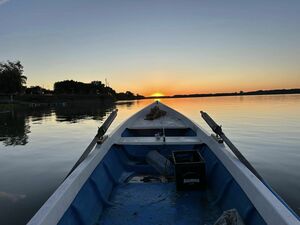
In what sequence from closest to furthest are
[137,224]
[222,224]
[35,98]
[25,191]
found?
[222,224] < [137,224] < [25,191] < [35,98]

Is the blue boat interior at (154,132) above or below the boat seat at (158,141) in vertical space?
below

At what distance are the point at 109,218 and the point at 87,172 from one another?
0.84 meters

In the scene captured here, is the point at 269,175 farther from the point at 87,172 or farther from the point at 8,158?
the point at 8,158

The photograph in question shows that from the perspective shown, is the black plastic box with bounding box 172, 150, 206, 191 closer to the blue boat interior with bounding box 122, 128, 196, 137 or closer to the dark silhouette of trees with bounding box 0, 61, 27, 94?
the blue boat interior with bounding box 122, 128, 196, 137

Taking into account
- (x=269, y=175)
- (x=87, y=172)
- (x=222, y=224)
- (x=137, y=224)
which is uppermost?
(x=87, y=172)

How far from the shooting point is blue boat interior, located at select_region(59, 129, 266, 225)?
368cm

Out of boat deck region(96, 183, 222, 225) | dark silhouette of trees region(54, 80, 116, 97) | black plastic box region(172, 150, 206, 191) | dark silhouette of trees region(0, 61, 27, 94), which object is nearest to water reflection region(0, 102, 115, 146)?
boat deck region(96, 183, 222, 225)

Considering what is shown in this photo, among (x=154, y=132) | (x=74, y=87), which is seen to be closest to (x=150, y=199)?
(x=154, y=132)

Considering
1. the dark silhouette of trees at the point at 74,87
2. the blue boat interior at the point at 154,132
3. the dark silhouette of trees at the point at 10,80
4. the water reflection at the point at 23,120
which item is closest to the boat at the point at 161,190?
the blue boat interior at the point at 154,132

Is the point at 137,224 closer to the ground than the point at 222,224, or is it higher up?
closer to the ground

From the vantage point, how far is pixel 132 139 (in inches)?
271

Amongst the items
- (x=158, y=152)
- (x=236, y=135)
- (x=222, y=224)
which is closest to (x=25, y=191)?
(x=158, y=152)

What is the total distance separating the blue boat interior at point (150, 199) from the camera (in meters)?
3.68

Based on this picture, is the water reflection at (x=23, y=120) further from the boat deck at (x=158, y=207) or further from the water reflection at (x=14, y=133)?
A: the boat deck at (x=158, y=207)
